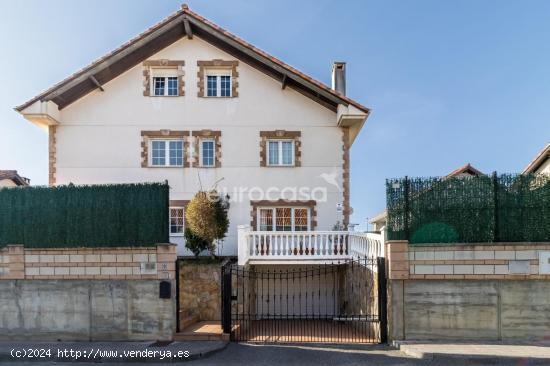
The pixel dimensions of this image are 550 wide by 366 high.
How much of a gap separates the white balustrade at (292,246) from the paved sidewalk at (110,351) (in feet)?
10.8

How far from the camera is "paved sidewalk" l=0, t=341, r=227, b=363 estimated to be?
6.52m

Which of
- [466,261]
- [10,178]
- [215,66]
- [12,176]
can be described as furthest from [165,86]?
[10,178]

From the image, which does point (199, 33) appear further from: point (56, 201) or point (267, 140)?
point (56, 201)

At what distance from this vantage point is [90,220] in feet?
25.1

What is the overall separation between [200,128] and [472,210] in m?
9.31

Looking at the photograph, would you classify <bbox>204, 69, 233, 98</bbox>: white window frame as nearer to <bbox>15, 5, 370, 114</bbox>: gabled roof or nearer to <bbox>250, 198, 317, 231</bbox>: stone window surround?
<bbox>15, 5, 370, 114</bbox>: gabled roof

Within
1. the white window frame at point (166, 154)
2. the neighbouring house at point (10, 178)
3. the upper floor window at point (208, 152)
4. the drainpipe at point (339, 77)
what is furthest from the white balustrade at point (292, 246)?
the neighbouring house at point (10, 178)

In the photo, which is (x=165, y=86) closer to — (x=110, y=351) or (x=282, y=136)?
(x=282, y=136)

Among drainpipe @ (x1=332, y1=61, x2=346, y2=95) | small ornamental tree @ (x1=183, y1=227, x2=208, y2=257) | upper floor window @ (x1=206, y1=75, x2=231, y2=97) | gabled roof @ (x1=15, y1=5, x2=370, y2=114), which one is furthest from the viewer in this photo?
drainpipe @ (x1=332, y1=61, x2=346, y2=95)

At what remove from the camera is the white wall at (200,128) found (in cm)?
1270

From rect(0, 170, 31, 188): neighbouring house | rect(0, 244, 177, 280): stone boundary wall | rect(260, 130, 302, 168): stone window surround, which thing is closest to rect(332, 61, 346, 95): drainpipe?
rect(260, 130, 302, 168): stone window surround

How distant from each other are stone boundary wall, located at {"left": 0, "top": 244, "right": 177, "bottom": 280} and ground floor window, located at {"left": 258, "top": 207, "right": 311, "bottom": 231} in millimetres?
5769

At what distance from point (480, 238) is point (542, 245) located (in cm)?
120

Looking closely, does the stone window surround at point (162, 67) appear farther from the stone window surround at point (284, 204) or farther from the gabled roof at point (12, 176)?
the gabled roof at point (12, 176)
